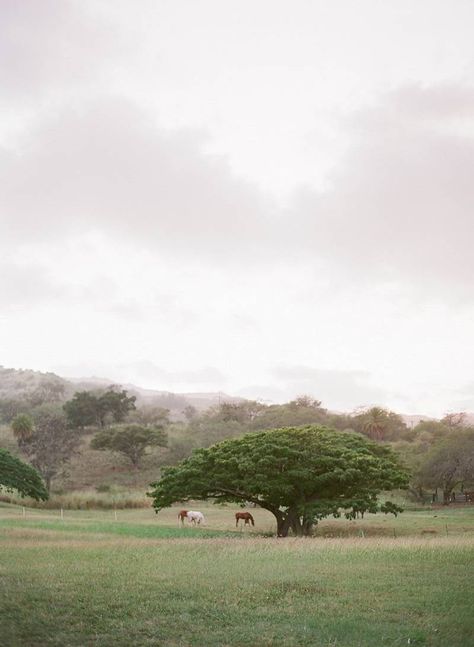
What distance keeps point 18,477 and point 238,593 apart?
2274cm

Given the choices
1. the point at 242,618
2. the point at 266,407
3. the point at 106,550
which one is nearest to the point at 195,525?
the point at 106,550

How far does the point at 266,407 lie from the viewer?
12281 cm

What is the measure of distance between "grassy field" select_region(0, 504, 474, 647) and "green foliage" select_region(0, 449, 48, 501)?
879 cm

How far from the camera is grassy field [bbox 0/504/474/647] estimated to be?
1214 cm

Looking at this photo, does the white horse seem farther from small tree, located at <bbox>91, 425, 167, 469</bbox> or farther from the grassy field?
small tree, located at <bbox>91, 425, 167, 469</bbox>

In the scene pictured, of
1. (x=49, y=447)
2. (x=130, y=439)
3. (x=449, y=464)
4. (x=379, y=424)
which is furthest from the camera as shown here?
(x=379, y=424)

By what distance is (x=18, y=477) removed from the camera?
35.2 m

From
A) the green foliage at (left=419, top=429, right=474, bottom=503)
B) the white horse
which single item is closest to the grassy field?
the white horse

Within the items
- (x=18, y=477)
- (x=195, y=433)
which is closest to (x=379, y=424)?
(x=195, y=433)

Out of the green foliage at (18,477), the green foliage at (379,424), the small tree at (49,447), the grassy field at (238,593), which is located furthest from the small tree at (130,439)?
the grassy field at (238,593)

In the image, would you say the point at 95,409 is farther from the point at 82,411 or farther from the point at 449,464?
the point at 449,464

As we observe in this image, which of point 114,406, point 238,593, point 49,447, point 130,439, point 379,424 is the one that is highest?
point 114,406

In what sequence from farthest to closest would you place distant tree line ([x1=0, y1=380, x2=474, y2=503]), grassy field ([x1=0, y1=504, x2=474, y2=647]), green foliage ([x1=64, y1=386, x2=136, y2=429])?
green foliage ([x1=64, y1=386, x2=136, y2=429]), distant tree line ([x1=0, y1=380, x2=474, y2=503]), grassy field ([x1=0, y1=504, x2=474, y2=647])

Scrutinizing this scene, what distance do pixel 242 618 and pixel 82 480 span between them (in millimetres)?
71280
